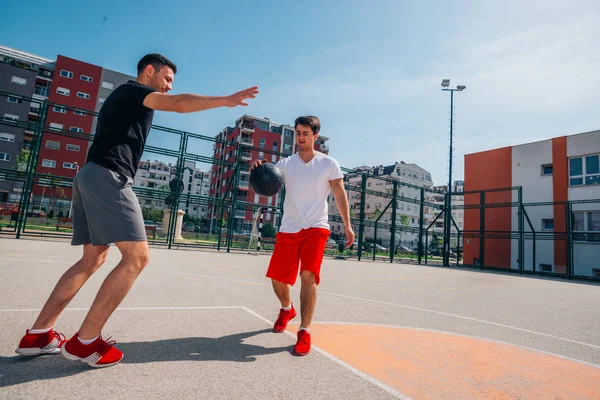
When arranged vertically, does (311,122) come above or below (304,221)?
above

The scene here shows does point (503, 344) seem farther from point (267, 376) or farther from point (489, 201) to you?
point (489, 201)

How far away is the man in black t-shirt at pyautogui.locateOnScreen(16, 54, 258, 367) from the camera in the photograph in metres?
2.06

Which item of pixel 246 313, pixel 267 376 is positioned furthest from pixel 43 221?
pixel 267 376

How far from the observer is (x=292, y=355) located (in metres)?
2.49

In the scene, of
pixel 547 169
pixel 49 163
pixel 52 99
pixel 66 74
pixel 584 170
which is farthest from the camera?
pixel 66 74

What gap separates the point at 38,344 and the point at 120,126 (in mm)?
1436

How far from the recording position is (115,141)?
2254 millimetres

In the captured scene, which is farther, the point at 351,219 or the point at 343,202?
the point at 351,219

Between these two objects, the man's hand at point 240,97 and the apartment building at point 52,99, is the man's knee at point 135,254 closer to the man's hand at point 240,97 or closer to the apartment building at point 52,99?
the man's hand at point 240,97

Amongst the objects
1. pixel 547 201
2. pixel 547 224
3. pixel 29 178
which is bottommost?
pixel 29 178

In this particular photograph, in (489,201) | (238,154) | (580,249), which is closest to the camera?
(238,154)

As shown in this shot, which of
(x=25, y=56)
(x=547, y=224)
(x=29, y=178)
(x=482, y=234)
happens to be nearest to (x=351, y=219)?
(x=482, y=234)

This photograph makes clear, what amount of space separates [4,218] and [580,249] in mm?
34363

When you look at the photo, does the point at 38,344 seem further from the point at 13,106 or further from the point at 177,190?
the point at 13,106
